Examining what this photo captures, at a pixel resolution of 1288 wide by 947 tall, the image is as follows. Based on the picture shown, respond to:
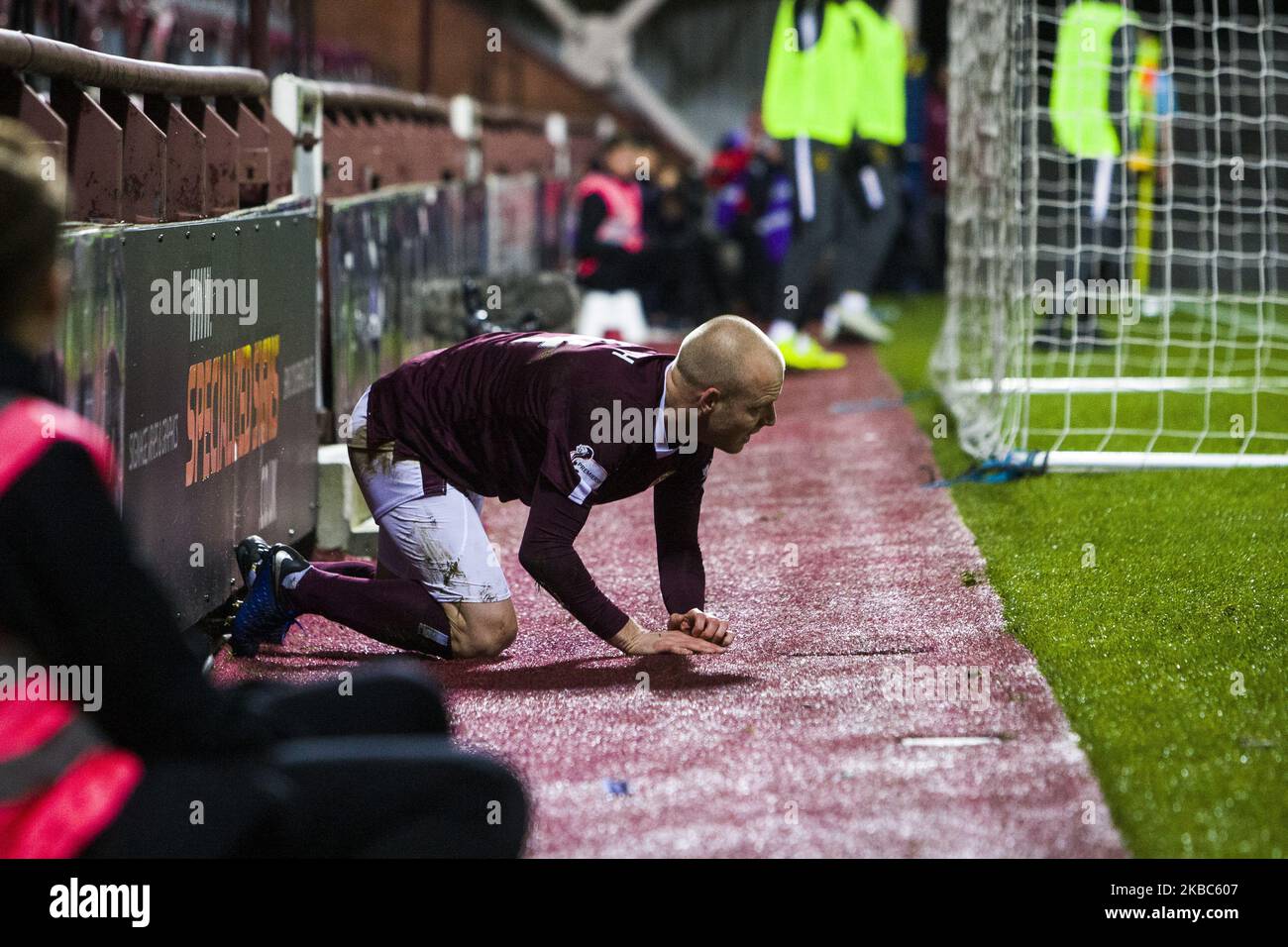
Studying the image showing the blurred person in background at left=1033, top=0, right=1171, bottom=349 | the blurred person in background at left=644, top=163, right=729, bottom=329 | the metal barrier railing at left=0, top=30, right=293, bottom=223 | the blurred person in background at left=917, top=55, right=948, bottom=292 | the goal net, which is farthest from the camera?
the blurred person in background at left=917, top=55, right=948, bottom=292

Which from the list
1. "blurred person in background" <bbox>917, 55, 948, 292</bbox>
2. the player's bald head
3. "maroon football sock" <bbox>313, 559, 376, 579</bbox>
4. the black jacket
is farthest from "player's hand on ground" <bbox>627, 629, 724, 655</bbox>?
"blurred person in background" <bbox>917, 55, 948, 292</bbox>

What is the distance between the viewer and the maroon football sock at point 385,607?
424cm

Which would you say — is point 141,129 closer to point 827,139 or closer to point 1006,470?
point 1006,470

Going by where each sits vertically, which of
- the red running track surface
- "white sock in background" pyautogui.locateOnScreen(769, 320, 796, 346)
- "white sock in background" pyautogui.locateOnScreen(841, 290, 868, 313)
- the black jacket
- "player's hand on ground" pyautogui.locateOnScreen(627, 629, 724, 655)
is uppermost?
"white sock in background" pyautogui.locateOnScreen(841, 290, 868, 313)

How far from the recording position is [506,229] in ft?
38.2

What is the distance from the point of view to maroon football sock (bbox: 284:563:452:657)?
4.24 metres

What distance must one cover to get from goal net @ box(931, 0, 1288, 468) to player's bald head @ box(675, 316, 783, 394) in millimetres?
3156

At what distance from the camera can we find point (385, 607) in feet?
13.9

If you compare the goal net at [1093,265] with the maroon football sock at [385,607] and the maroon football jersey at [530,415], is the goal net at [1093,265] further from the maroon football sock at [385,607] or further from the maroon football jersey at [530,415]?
the maroon football sock at [385,607]

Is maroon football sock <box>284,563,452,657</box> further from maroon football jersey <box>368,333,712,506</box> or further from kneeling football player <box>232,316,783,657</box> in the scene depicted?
maroon football jersey <box>368,333,712,506</box>

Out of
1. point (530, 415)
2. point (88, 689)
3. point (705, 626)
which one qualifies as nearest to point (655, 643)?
point (705, 626)

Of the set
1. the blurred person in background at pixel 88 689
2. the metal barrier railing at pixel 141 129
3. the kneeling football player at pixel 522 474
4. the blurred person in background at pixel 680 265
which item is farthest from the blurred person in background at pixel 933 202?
the blurred person in background at pixel 88 689

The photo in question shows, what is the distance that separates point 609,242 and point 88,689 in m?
10.9
